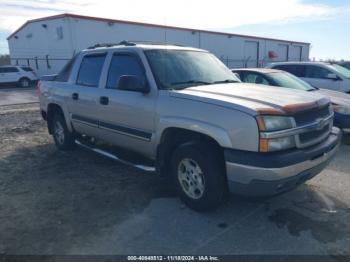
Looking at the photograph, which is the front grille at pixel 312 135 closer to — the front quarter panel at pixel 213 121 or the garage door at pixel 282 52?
the front quarter panel at pixel 213 121

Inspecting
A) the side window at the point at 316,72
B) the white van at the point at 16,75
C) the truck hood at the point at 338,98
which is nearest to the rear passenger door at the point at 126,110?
the truck hood at the point at 338,98

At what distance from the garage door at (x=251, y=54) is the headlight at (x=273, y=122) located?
3549cm

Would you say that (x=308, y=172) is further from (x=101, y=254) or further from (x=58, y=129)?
(x=58, y=129)

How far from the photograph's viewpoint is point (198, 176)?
12.5 feet

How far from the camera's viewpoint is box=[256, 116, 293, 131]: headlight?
3.22 m

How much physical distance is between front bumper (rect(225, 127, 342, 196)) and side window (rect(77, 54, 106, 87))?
282 centimetres

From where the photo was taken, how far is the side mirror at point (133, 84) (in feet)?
13.7

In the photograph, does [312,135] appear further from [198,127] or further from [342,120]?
[342,120]

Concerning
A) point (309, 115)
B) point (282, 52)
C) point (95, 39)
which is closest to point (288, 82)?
point (309, 115)

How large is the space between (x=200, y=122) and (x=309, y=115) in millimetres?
1159

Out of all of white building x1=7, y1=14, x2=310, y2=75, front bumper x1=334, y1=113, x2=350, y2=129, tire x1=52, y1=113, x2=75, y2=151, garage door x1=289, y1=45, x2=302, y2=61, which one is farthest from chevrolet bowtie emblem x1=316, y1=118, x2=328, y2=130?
garage door x1=289, y1=45, x2=302, y2=61

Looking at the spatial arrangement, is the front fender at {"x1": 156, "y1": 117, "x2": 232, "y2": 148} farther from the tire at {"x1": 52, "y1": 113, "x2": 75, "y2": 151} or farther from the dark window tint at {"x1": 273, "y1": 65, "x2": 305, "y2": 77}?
the dark window tint at {"x1": 273, "y1": 65, "x2": 305, "y2": 77}

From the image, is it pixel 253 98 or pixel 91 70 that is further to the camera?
pixel 91 70

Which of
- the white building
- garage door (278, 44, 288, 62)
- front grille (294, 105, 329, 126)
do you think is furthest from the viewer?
garage door (278, 44, 288, 62)
